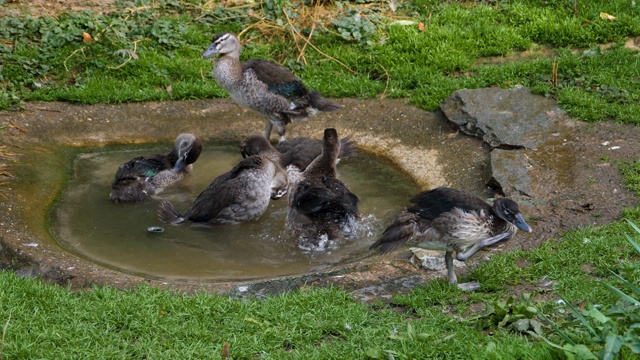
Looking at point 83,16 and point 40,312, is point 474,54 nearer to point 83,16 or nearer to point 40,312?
point 83,16

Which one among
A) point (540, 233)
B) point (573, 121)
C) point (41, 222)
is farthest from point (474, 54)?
point (41, 222)

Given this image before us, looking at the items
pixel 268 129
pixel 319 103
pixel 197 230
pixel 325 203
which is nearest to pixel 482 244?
pixel 325 203

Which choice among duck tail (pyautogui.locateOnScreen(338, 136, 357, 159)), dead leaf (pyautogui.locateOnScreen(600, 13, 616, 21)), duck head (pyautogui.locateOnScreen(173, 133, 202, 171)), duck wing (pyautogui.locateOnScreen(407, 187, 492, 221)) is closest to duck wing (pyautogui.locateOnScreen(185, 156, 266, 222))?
duck head (pyautogui.locateOnScreen(173, 133, 202, 171))

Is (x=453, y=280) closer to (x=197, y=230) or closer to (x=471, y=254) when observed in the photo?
(x=471, y=254)

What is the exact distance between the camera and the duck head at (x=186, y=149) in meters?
Result: 10.7

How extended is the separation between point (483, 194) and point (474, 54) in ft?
12.2

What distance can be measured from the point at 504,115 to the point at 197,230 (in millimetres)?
4184

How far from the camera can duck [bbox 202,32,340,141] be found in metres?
11.2

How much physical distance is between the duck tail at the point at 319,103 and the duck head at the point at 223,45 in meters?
1.18

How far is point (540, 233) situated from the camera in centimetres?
856

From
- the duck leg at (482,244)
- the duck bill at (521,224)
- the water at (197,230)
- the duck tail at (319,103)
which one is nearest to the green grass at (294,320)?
the duck leg at (482,244)

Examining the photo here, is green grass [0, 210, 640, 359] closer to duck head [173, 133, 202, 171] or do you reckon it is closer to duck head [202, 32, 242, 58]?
duck head [173, 133, 202, 171]

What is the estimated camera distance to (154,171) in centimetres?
1063

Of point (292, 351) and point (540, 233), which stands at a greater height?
point (292, 351)
